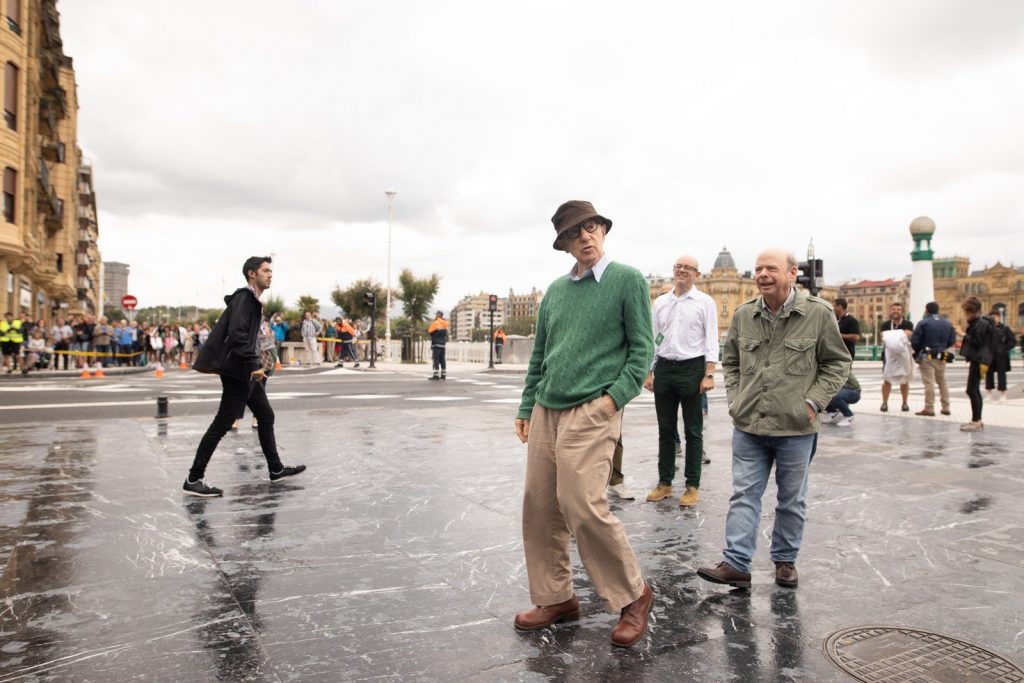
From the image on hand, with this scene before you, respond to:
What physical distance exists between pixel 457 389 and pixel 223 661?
46.9 ft

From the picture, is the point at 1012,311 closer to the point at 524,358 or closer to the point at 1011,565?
the point at 524,358

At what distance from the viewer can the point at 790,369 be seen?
3.59 m

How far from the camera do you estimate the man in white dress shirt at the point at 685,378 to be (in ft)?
17.8

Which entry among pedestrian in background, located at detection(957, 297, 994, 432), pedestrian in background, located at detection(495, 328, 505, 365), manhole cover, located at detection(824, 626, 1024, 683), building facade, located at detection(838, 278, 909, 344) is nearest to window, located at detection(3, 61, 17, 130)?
pedestrian in background, located at detection(495, 328, 505, 365)

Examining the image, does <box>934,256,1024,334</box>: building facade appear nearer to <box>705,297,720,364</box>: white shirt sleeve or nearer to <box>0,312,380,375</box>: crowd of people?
<box>0,312,380,375</box>: crowd of people

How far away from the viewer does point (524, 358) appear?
33.7 meters

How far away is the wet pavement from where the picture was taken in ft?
8.82

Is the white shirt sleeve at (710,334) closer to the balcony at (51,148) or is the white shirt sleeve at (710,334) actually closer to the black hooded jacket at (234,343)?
the black hooded jacket at (234,343)

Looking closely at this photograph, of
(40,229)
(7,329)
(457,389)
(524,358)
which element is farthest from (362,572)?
(40,229)

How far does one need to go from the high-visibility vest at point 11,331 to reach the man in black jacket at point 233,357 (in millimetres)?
20730

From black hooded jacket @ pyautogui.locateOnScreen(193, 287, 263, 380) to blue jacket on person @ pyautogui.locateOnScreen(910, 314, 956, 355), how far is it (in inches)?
388

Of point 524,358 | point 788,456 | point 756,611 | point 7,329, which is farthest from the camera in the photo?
point 524,358

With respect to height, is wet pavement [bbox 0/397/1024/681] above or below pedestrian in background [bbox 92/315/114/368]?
below

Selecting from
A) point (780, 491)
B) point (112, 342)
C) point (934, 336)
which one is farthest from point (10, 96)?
point (780, 491)
